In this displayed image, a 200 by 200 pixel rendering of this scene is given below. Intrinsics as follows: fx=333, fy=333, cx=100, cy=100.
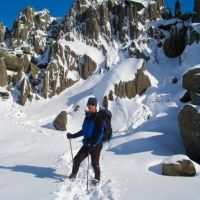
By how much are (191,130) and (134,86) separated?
21.0m

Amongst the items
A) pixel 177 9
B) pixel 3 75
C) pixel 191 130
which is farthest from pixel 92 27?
pixel 191 130

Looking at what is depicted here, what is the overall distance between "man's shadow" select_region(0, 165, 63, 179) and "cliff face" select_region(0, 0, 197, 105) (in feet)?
79.5

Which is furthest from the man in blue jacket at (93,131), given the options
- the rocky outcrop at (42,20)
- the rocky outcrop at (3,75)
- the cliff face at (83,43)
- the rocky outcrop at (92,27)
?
the rocky outcrop at (42,20)

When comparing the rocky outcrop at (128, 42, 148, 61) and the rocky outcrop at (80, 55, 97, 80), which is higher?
the rocky outcrop at (128, 42, 148, 61)

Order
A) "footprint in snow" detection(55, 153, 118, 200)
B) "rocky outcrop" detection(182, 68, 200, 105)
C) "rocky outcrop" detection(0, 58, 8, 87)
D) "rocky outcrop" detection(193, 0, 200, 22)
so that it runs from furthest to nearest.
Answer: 1. "rocky outcrop" detection(193, 0, 200, 22)
2. "rocky outcrop" detection(0, 58, 8, 87)
3. "rocky outcrop" detection(182, 68, 200, 105)
4. "footprint in snow" detection(55, 153, 118, 200)

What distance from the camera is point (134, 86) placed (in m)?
37.7

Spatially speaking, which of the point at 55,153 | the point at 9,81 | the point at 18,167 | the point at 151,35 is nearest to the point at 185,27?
the point at 151,35

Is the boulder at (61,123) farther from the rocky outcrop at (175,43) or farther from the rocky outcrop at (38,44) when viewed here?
the rocky outcrop at (38,44)

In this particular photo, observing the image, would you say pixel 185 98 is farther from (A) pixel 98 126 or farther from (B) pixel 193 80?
(A) pixel 98 126

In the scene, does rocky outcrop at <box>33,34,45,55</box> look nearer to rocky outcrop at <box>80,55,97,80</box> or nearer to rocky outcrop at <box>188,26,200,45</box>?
rocky outcrop at <box>80,55,97,80</box>

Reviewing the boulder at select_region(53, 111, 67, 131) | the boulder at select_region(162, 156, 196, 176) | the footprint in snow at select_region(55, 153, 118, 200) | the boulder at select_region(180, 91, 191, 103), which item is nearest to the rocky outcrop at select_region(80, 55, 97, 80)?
the boulder at select_region(53, 111, 67, 131)

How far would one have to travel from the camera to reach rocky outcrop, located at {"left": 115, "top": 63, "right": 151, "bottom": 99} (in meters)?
36.7

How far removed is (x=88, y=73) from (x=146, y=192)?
3679 cm

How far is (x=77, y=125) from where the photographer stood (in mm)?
33031
